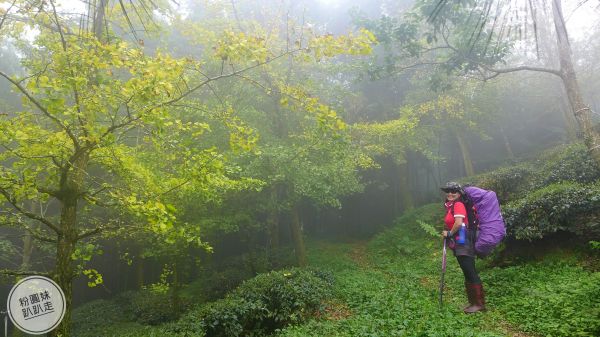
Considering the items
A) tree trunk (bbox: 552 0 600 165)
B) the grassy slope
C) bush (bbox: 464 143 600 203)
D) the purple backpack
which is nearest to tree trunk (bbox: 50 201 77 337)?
the grassy slope

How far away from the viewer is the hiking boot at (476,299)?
590 cm

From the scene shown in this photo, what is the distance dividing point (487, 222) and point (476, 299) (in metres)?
1.31

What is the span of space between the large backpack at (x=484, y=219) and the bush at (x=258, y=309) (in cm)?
362

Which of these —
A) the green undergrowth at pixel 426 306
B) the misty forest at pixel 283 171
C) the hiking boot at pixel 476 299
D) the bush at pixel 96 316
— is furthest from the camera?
the bush at pixel 96 316

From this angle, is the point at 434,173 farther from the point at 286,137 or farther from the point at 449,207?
the point at 449,207

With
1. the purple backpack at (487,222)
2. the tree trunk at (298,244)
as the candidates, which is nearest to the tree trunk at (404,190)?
the tree trunk at (298,244)

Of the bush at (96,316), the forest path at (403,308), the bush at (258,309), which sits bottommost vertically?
the bush at (96,316)

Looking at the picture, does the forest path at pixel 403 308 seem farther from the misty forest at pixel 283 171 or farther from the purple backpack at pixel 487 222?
the purple backpack at pixel 487 222

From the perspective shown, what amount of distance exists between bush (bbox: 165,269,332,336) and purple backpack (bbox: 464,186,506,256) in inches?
143

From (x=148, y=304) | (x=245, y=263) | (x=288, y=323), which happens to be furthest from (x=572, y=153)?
Answer: (x=148, y=304)

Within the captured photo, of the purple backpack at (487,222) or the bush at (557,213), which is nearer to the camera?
the purple backpack at (487,222)

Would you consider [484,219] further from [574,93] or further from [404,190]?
[404,190]

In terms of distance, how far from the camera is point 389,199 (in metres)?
24.5

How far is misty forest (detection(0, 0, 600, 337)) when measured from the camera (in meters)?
4.31
